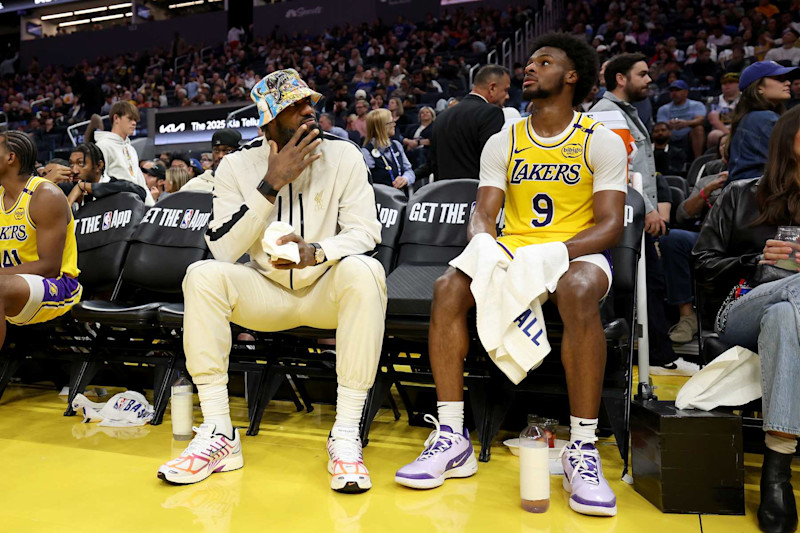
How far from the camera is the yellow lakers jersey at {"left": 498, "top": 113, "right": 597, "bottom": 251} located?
2.68m

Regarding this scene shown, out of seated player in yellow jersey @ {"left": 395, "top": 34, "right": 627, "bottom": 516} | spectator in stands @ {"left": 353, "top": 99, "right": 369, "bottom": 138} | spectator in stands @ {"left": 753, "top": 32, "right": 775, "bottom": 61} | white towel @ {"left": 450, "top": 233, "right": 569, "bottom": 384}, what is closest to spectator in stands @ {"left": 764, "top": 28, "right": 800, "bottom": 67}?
spectator in stands @ {"left": 753, "top": 32, "right": 775, "bottom": 61}

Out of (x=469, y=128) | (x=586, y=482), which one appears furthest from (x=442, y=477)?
(x=469, y=128)

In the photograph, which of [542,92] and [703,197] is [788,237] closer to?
[542,92]

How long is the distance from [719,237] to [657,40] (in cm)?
1171

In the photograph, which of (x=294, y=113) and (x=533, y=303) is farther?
(x=294, y=113)

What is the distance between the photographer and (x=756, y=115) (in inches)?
133

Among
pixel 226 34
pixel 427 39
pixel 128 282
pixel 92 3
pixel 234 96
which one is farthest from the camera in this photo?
pixel 92 3

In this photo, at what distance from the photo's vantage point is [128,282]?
154 inches

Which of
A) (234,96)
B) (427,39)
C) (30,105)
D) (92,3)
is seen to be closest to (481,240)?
(234,96)

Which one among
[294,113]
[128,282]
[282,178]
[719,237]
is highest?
[294,113]

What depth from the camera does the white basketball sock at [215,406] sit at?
100 inches

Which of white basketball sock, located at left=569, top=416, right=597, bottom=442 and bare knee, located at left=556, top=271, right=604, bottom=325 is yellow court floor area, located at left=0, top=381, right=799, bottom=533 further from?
bare knee, located at left=556, top=271, right=604, bottom=325

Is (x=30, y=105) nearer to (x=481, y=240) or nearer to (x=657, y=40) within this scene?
(x=657, y=40)

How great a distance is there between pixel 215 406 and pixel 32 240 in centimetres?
179
